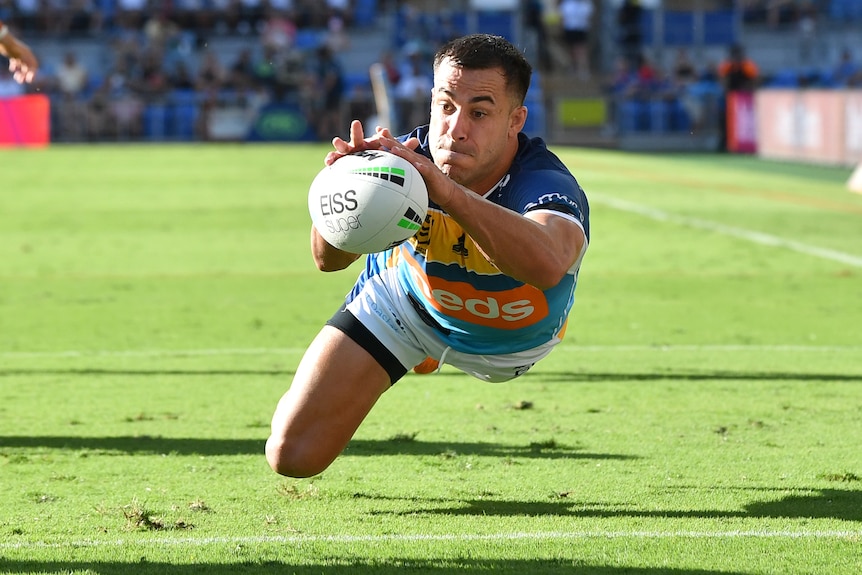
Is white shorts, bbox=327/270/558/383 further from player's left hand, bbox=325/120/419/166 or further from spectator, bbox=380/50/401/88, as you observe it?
spectator, bbox=380/50/401/88

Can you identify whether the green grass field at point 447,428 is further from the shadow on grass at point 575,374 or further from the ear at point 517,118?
the ear at point 517,118

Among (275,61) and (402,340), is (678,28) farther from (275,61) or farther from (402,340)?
(402,340)

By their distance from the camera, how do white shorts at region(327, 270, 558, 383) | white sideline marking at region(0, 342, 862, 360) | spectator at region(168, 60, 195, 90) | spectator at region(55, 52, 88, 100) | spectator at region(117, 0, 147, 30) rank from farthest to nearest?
spectator at region(117, 0, 147, 30), spectator at region(168, 60, 195, 90), spectator at region(55, 52, 88, 100), white sideline marking at region(0, 342, 862, 360), white shorts at region(327, 270, 558, 383)

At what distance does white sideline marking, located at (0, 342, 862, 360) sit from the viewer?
10.2 metres

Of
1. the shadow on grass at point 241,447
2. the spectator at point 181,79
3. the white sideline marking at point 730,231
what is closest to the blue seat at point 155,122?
the spectator at point 181,79

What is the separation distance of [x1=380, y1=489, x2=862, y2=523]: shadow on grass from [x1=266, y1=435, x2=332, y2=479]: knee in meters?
0.40

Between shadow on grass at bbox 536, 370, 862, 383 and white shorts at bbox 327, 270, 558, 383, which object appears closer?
white shorts at bbox 327, 270, 558, 383

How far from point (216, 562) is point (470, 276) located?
1.57m

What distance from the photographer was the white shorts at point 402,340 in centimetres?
609

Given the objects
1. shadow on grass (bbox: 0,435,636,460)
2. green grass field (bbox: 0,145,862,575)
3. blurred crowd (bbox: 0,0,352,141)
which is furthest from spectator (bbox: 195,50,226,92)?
shadow on grass (bbox: 0,435,636,460)

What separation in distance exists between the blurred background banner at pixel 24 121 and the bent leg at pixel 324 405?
117ft

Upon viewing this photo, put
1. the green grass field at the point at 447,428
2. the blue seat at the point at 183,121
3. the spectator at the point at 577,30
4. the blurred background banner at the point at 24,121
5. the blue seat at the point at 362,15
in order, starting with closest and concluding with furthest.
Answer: the green grass field at the point at 447,428, the blurred background banner at the point at 24,121, the blue seat at the point at 183,121, the spectator at the point at 577,30, the blue seat at the point at 362,15

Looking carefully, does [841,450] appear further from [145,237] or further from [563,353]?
[145,237]

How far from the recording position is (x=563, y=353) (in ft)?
34.0
